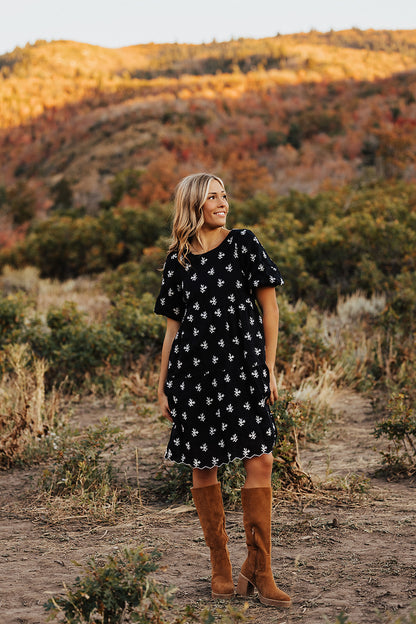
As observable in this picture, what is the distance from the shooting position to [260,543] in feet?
8.66

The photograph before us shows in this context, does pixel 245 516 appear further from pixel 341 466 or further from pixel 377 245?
pixel 377 245

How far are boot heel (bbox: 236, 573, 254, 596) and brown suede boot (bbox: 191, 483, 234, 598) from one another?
0.04 metres

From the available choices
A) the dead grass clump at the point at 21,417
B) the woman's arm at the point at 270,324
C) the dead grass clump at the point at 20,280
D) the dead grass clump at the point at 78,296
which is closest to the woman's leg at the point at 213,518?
the woman's arm at the point at 270,324

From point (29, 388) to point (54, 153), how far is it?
3503cm

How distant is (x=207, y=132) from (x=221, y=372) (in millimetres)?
30419

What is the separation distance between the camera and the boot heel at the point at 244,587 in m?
2.71

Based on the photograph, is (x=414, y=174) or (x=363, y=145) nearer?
(x=414, y=174)

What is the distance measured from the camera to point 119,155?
3170cm

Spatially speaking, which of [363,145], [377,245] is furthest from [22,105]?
[377,245]

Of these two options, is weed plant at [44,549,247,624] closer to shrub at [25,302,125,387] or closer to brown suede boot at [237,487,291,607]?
brown suede boot at [237,487,291,607]

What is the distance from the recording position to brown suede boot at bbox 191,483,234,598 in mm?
2711

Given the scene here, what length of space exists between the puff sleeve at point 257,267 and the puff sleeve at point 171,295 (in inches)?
12.2

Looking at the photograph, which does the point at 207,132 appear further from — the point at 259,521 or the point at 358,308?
the point at 259,521

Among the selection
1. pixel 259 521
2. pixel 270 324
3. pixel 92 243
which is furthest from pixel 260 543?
pixel 92 243
